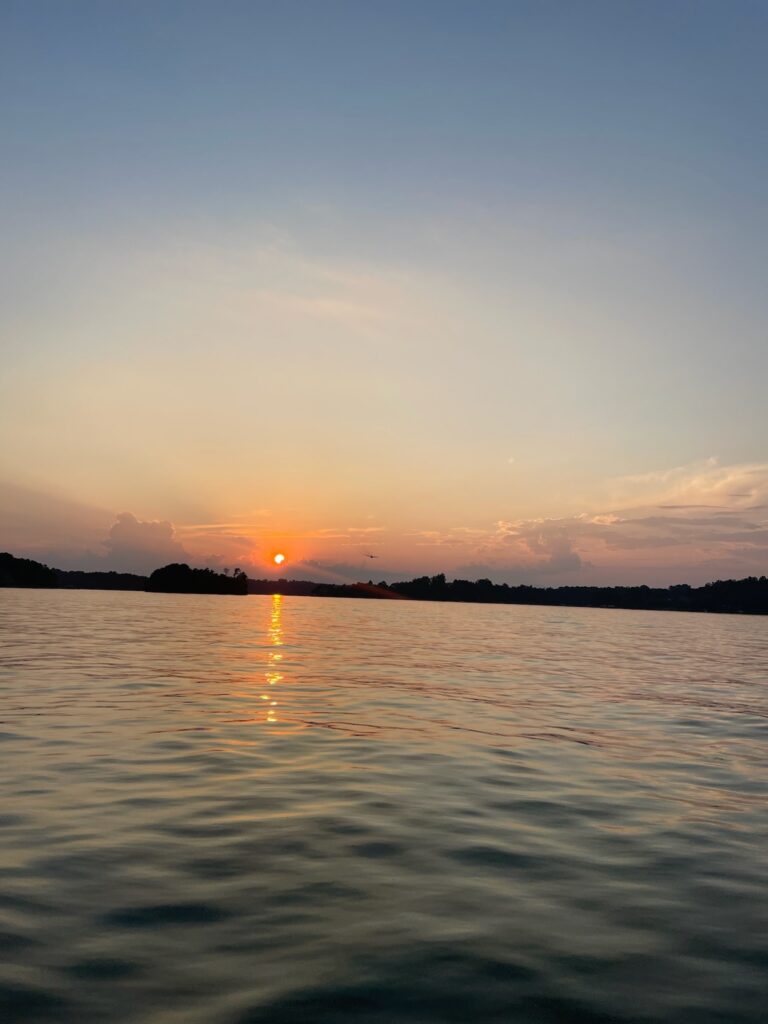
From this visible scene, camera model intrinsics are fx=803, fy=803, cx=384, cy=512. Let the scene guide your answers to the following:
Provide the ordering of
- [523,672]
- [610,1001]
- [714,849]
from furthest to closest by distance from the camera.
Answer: [523,672]
[714,849]
[610,1001]

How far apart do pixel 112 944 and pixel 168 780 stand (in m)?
6.81

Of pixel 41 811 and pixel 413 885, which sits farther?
pixel 41 811

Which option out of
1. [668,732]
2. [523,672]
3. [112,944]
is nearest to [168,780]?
[112,944]

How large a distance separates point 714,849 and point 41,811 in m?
9.51

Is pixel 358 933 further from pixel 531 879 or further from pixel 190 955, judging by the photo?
pixel 531 879

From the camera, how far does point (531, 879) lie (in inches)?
372

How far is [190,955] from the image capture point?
6.97 meters

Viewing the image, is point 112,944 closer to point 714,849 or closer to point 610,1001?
point 610,1001

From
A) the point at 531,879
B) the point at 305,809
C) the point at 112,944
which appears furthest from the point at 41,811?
the point at 531,879

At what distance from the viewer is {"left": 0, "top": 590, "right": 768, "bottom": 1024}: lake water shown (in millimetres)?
6543

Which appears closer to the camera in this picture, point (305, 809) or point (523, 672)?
point (305, 809)

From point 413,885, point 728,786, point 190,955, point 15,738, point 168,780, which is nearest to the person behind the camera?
point 190,955

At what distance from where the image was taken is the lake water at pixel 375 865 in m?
6.54

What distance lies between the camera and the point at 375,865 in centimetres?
973
